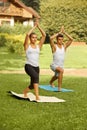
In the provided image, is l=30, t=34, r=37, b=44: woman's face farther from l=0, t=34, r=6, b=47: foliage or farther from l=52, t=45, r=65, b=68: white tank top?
l=0, t=34, r=6, b=47: foliage

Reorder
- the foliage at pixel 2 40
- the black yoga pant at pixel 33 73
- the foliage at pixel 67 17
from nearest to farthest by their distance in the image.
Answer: the black yoga pant at pixel 33 73
the foliage at pixel 2 40
the foliage at pixel 67 17

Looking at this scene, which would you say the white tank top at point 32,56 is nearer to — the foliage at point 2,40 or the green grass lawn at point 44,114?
the green grass lawn at point 44,114

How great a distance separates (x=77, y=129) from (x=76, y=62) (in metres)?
20.2

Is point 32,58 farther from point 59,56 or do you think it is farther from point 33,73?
point 59,56

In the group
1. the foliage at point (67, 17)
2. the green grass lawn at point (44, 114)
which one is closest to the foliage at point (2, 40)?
the foliage at point (67, 17)

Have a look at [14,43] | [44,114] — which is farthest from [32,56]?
[14,43]

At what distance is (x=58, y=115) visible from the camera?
9.31 m

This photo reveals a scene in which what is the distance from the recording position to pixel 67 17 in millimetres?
45875

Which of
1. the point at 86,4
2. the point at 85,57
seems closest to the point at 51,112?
the point at 85,57

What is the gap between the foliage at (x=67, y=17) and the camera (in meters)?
45.8

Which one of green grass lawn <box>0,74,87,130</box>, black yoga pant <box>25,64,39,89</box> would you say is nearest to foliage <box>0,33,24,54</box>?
green grass lawn <box>0,74,87,130</box>

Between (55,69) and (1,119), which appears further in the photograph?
(55,69)

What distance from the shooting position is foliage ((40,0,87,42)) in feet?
150

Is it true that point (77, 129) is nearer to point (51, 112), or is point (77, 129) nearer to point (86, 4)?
point (51, 112)
